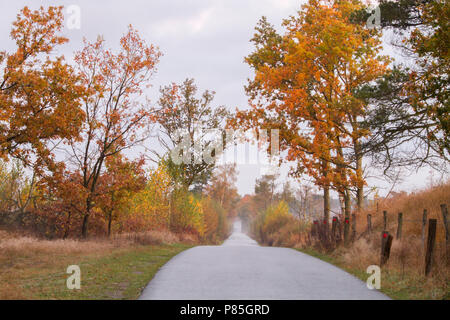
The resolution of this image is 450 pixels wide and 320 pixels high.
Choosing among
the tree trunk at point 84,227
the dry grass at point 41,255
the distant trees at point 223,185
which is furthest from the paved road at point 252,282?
the distant trees at point 223,185

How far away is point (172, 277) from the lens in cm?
1044

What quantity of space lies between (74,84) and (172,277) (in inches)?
367

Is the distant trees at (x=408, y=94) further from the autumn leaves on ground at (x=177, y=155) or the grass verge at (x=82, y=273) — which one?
the grass verge at (x=82, y=273)

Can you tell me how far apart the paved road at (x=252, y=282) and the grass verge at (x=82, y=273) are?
0.64 m

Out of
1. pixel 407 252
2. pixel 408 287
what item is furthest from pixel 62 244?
pixel 408 287

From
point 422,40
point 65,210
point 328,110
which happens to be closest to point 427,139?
point 422,40

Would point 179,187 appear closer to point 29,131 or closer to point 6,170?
point 6,170

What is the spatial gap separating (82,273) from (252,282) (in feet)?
14.3

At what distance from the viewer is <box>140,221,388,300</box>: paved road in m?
8.25

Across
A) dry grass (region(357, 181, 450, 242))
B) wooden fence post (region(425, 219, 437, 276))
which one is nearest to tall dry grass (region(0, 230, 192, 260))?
dry grass (region(357, 181, 450, 242))
